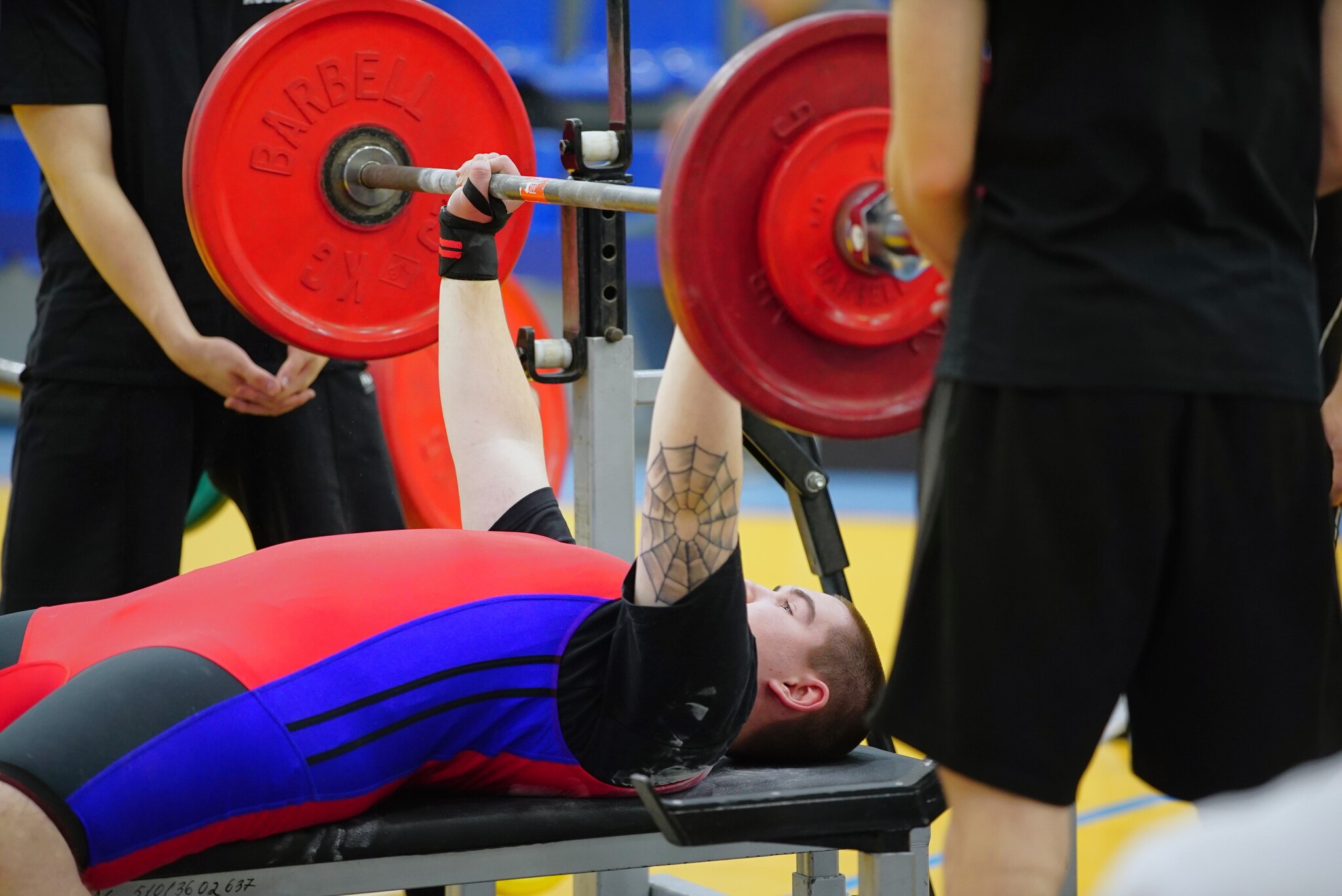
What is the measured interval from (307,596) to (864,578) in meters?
2.77

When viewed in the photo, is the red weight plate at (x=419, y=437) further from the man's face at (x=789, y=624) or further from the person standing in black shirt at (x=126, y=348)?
the man's face at (x=789, y=624)

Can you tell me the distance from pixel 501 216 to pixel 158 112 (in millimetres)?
557

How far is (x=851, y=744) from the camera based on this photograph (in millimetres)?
1610

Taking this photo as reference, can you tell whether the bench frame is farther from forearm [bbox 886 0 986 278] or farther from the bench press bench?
forearm [bbox 886 0 986 278]

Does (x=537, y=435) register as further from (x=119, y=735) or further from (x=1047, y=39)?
(x=1047, y=39)

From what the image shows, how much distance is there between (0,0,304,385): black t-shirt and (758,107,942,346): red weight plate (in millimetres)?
1129

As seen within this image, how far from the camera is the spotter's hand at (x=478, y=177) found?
1.69 meters

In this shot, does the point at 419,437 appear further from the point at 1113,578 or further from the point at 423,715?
the point at 1113,578

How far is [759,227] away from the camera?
1095 mm

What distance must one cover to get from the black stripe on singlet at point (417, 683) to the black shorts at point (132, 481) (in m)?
0.65

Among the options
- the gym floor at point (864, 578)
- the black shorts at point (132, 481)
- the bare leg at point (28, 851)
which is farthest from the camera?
the gym floor at point (864, 578)

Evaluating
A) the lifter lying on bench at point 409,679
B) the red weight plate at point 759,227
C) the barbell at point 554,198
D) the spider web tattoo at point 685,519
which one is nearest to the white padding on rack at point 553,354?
the barbell at point 554,198

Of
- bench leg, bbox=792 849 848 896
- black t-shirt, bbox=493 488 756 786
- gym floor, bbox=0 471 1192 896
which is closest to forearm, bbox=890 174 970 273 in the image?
black t-shirt, bbox=493 488 756 786

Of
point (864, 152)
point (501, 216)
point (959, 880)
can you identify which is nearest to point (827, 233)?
point (864, 152)
